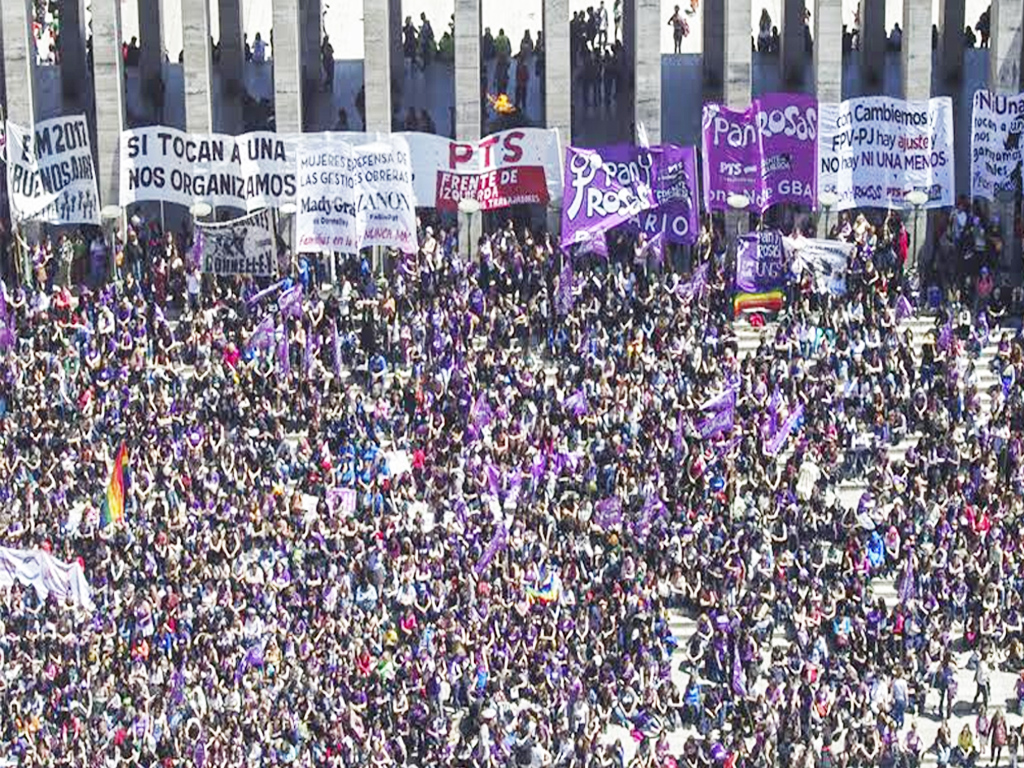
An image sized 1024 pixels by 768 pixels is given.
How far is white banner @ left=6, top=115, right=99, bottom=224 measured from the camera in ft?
337

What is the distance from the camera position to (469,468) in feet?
313

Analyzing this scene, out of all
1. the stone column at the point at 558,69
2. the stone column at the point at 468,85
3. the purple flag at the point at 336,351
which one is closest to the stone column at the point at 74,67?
the stone column at the point at 468,85

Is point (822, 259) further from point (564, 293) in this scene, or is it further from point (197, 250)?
point (197, 250)

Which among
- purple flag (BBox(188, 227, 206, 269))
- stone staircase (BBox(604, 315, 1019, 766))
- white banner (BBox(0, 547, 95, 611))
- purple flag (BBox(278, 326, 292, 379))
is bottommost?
stone staircase (BBox(604, 315, 1019, 766))

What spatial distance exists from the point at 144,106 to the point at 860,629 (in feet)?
83.1

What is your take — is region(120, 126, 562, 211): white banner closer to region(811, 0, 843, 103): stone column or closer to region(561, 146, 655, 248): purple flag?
region(561, 146, 655, 248): purple flag

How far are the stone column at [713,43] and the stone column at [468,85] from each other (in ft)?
22.8

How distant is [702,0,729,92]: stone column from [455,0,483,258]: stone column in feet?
22.8

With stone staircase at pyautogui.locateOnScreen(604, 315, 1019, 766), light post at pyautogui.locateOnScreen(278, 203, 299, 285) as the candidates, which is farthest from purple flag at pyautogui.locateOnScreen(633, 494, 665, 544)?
light post at pyautogui.locateOnScreen(278, 203, 299, 285)

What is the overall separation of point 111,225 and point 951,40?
19775mm

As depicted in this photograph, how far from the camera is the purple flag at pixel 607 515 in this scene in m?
93.8

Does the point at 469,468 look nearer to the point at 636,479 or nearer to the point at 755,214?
the point at 636,479

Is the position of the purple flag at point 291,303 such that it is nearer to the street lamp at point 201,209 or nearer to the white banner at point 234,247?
the white banner at point 234,247

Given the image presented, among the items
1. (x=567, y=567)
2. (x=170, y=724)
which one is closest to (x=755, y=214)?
(x=567, y=567)
